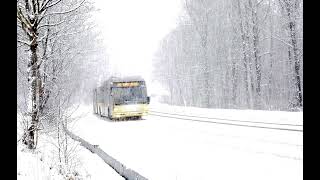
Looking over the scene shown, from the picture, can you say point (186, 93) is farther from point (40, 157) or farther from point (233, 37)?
point (40, 157)

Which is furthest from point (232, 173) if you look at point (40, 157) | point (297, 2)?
point (297, 2)

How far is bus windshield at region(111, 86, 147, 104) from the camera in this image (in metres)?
24.0

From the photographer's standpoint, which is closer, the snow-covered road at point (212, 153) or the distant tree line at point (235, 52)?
the snow-covered road at point (212, 153)

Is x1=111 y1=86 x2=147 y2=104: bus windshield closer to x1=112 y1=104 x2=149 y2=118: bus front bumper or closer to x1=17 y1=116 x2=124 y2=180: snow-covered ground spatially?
x1=112 y1=104 x2=149 y2=118: bus front bumper

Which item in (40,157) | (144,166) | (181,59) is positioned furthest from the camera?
(181,59)

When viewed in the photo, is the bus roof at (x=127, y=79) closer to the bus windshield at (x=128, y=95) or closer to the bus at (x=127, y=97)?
the bus at (x=127, y=97)

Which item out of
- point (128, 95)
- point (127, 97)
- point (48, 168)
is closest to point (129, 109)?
point (127, 97)

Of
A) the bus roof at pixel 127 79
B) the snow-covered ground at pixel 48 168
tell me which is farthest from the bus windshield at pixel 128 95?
the snow-covered ground at pixel 48 168

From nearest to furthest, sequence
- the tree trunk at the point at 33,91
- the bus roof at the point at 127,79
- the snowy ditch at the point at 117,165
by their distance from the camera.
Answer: the snowy ditch at the point at 117,165 → the tree trunk at the point at 33,91 → the bus roof at the point at 127,79

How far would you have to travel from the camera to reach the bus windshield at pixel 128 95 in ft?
78.6

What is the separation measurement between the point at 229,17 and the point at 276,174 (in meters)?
32.0

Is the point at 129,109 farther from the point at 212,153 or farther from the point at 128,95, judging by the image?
the point at 212,153

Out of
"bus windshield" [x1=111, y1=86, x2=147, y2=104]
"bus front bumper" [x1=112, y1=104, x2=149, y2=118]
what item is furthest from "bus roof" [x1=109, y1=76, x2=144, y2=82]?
"bus front bumper" [x1=112, y1=104, x2=149, y2=118]
